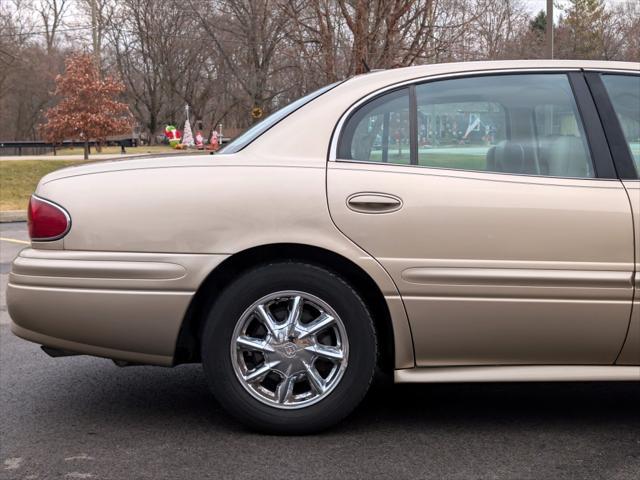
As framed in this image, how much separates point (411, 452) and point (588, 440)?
0.78 m

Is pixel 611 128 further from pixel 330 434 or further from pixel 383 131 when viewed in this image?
pixel 330 434

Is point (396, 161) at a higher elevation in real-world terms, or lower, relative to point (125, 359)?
higher

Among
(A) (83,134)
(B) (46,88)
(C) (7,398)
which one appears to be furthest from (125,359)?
(B) (46,88)

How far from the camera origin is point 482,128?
3566mm

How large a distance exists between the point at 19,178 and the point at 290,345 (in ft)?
65.4

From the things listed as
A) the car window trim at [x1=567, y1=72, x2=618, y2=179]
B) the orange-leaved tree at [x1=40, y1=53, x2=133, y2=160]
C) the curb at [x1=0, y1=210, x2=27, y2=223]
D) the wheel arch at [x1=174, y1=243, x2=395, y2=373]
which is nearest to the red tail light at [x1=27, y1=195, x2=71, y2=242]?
the wheel arch at [x1=174, y1=243, x2=395, y2=373]

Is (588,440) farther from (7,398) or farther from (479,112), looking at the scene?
(7,398)

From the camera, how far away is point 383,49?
1382 cm

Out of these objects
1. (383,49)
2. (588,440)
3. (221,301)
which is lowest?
(588,440)

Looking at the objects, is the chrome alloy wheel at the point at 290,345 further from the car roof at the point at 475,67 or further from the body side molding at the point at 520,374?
the car roof at the point at 475,67

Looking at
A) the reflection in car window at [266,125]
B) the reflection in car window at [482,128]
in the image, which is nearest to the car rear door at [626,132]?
the reflection in car window at [482,128]

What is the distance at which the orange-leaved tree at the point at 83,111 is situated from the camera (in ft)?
85.1

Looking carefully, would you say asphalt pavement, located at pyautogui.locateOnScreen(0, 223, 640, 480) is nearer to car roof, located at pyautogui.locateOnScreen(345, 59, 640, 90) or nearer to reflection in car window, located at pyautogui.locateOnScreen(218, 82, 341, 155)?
reflection in car window, located at pyautogui.locateOnScreen(218, 82, 341, 155)

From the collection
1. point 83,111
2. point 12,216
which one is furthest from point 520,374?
point 83,111
